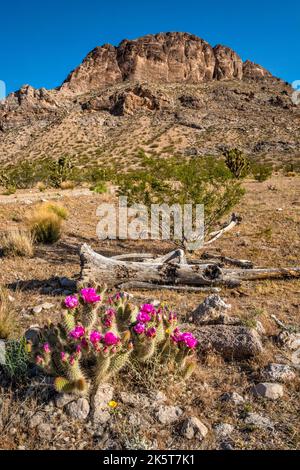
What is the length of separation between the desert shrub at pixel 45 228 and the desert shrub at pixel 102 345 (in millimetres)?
5651

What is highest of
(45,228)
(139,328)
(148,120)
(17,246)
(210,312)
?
(148,120)

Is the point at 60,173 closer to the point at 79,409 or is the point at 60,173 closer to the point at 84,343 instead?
the point at 84,343

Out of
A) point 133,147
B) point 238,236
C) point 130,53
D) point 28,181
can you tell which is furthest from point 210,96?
point 238,236

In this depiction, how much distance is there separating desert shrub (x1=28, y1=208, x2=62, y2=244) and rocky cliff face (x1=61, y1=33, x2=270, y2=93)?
80.6 meters

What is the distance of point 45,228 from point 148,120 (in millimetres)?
54452

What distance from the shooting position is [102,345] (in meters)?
2.91

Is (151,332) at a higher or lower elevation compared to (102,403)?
higher

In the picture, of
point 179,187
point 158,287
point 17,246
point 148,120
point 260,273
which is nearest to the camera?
point 158,287

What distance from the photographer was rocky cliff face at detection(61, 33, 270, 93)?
87.8 metres

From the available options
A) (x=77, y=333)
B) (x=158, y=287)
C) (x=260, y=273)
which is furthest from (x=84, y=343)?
(x=260, y=273)

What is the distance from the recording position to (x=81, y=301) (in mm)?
3459

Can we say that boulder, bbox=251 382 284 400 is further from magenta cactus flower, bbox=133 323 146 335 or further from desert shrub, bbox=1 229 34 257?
desert shrub, bbox=1 229 34 257

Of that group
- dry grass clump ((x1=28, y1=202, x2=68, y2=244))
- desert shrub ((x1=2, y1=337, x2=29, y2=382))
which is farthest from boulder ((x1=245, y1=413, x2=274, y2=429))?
dry grass clump ((x1=28, y1=202, x2=68, y2=244))
